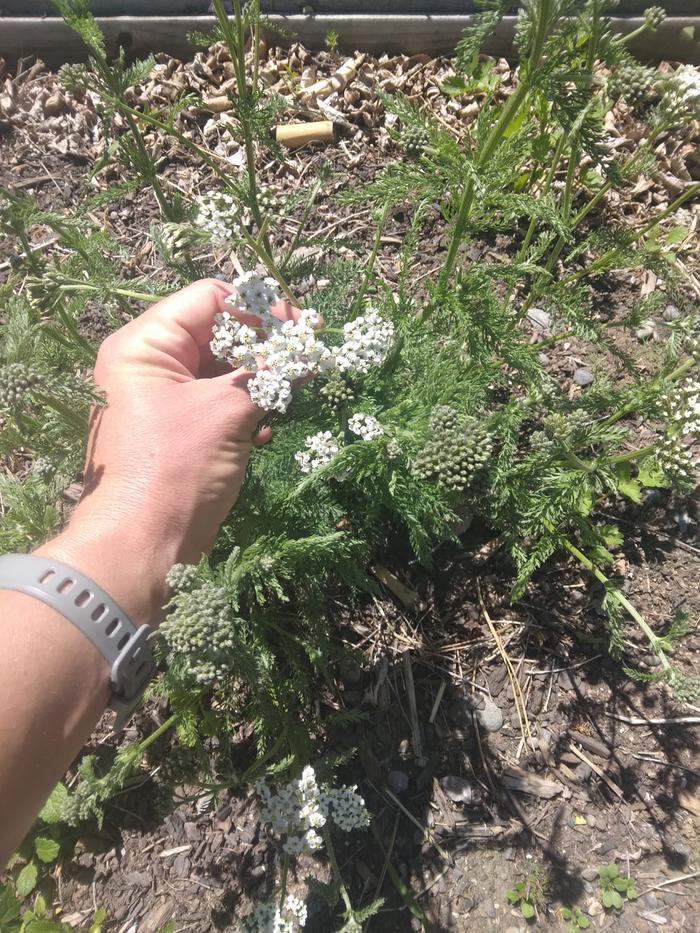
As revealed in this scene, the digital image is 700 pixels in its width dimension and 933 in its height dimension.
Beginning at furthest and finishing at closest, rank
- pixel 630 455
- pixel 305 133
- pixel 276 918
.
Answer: pixel 305 133, pixel 630 455, pixel 276 918

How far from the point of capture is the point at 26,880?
3717 millimetres

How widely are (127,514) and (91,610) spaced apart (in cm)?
42

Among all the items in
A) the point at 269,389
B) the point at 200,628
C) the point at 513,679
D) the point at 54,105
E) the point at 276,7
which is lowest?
the point at 513,679

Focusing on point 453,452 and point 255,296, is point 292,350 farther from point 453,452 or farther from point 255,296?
point 453,452

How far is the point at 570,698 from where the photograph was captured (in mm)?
4023

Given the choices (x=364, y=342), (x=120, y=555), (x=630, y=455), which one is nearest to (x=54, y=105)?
(x=364, y=342)

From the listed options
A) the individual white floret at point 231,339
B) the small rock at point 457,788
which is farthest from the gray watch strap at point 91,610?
the small rock at point 457,788

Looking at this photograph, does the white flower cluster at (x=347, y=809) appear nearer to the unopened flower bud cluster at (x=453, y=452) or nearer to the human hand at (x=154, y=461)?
the human hand at (x=154, y=461)

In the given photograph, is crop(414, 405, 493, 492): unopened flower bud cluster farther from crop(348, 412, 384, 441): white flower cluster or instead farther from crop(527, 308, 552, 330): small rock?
crop(527, 308, 552, 330): small rock

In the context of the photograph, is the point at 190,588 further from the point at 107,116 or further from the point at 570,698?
the point at 570,698

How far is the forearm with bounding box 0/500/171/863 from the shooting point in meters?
2.26

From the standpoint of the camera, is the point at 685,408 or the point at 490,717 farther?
the point at 490,717

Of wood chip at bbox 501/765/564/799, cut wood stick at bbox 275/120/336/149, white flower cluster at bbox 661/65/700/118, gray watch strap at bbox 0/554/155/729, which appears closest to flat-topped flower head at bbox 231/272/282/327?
gray watch strap at bbox 0/554/155/729

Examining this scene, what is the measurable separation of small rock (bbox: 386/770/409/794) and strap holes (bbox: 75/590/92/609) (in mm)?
2427
